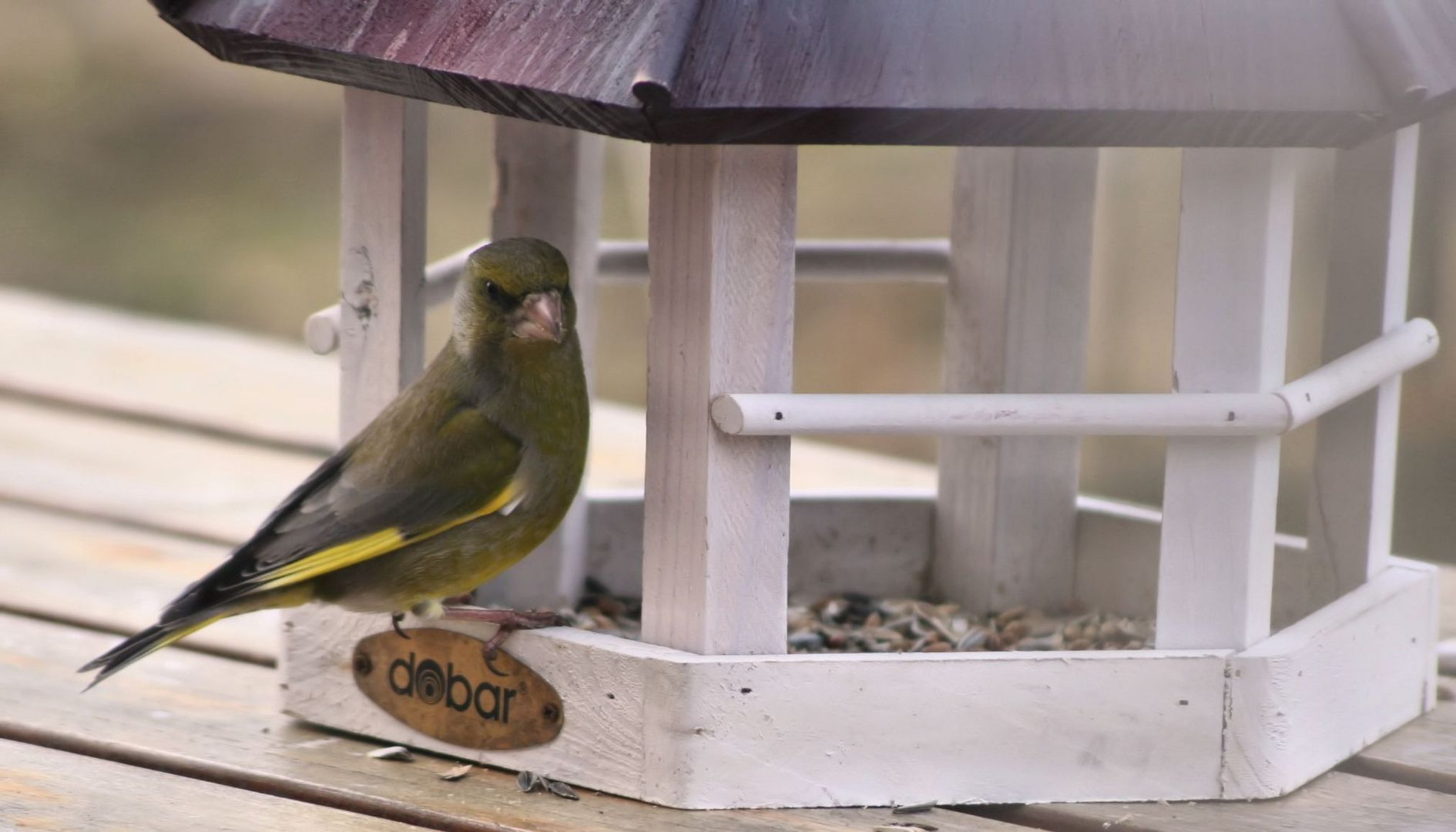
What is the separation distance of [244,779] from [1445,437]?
4.22m

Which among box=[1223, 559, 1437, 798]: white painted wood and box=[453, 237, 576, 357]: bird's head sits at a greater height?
box=[453, 237, 576, 357]: bird's head

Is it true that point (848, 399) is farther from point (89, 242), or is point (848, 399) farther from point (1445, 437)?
point (89, 242)

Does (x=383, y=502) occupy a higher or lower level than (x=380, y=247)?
lower

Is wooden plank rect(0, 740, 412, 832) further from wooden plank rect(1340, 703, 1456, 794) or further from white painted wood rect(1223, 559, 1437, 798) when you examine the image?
wooden plank rect(1340, 703, 1456, 794)

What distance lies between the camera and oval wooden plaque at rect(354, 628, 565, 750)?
2.18 metres

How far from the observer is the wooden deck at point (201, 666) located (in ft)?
6.86

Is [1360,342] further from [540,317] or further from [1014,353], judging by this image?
[540,317]

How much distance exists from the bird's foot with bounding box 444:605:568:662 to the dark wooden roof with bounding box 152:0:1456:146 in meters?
0.60

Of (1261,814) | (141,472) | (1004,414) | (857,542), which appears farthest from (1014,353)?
(141,472)

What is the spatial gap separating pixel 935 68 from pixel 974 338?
0.90 m

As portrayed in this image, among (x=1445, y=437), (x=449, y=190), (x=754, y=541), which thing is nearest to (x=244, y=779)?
(x=754, y=541)

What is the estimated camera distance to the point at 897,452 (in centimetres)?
654

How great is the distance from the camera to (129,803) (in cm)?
209

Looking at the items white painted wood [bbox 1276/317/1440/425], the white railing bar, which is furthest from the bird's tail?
white painted wood [bbox 1276/317/1440/425]
